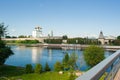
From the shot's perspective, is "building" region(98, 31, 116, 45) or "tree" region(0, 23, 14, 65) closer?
"tree" region(0, 23, 14, 65)

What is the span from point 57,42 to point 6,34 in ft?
303

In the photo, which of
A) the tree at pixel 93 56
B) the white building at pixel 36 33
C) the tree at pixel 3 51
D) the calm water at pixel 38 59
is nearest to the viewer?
the tree at pixel 3 51

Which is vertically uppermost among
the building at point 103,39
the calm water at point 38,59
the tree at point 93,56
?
the building at point 103,39

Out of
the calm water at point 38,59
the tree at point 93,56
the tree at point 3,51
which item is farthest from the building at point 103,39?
the tree at point 3,51

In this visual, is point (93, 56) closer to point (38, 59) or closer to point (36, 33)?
point (38, 59)

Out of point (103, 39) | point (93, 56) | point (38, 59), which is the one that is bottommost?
point (38, 59)

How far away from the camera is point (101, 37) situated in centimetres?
10656

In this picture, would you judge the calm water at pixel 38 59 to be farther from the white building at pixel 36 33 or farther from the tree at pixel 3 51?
the white building at pixel 36 33

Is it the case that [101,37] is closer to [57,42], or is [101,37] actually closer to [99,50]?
[57,42]

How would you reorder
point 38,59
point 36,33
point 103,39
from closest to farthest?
1. point 38,59
2. point 103,39
3. point 36,33

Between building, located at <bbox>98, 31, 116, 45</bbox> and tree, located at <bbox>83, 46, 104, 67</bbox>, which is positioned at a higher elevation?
building, located at <bbox>98, 31, 116, 45</bbox>

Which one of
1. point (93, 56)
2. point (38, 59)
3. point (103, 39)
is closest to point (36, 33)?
point (103, 39)

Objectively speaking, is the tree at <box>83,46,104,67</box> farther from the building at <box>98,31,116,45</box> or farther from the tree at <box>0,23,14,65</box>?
the building at <box>98,31,116,45</box>

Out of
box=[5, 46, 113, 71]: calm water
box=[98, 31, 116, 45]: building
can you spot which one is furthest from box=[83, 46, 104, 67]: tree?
box=[98, 31, 116, 45]: building
